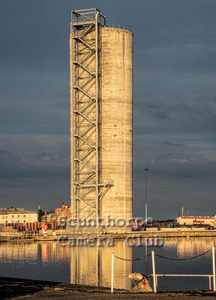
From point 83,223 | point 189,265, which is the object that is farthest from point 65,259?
point 83,223

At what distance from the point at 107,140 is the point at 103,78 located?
1066 centimetres

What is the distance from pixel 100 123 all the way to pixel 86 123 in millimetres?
2669

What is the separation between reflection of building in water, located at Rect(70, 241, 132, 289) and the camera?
43.5m

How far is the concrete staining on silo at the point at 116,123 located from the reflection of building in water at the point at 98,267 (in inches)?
830

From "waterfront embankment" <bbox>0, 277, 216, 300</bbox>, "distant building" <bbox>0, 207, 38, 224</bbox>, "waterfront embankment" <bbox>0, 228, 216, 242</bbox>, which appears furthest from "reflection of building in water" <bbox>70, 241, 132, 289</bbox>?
"distant building" <bbox>0, 207, 38, 224</bbox>

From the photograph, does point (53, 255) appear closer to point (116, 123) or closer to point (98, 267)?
point (98, 267)

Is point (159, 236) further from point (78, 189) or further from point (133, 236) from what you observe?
point (78, 189)

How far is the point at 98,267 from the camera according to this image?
5419 centimetres

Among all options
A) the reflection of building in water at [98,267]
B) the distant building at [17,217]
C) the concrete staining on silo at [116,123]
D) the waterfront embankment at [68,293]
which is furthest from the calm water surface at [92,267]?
the distant building at [17,217]

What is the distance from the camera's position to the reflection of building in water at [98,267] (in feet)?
143

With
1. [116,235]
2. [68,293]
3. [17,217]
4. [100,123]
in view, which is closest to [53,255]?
[116,235]

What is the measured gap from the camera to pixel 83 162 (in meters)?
98.6

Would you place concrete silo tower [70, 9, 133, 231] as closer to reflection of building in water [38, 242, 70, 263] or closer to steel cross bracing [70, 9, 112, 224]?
steel cross bracing [70, 9, 112, 224]

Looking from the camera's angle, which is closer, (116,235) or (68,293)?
(68,293)
